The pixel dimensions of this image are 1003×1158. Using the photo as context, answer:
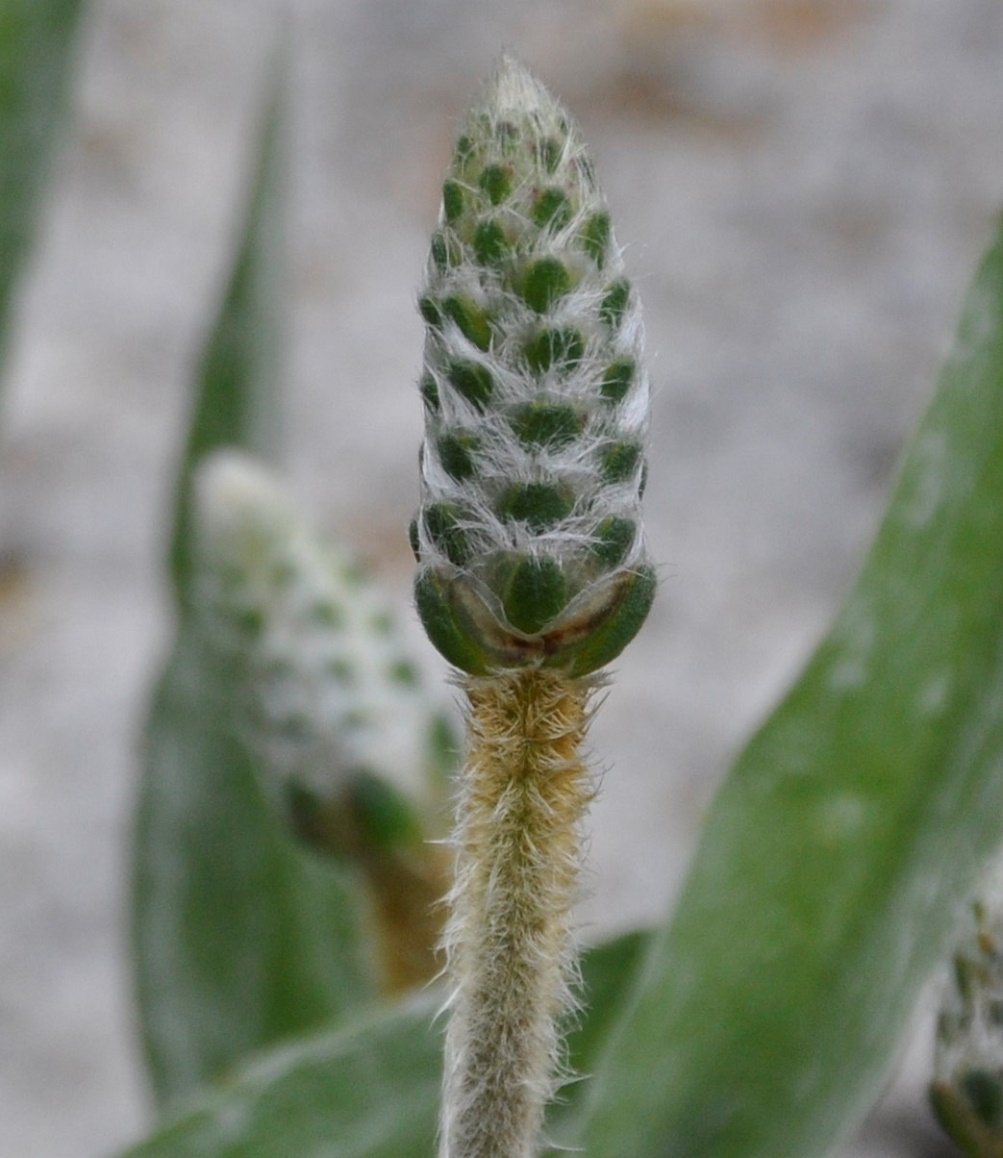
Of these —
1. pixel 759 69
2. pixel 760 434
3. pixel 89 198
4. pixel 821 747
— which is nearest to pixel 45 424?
pixel 89 198

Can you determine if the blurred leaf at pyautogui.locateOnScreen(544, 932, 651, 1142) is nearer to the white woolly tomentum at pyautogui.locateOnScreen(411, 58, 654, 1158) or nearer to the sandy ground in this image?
the white woolly tomentum at pyautogui.locateOnScreen(411, 58, 654, 1158)

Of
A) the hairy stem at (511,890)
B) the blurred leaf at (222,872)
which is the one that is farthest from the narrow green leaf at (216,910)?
the hairy stem at (511,890)

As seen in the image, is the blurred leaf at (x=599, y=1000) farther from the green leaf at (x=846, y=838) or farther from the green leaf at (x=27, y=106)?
the green leaf at (x=27, y=106)

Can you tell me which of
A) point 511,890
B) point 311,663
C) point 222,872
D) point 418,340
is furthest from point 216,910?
point 418,340

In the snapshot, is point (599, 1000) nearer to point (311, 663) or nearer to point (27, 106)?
point (311, 663)

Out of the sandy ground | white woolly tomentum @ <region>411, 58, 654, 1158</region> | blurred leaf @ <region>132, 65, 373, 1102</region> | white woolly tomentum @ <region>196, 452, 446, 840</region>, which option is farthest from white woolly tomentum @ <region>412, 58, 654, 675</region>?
the sandy ground

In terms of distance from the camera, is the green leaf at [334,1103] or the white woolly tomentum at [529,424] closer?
the white woolly tomentum at [529,424]
